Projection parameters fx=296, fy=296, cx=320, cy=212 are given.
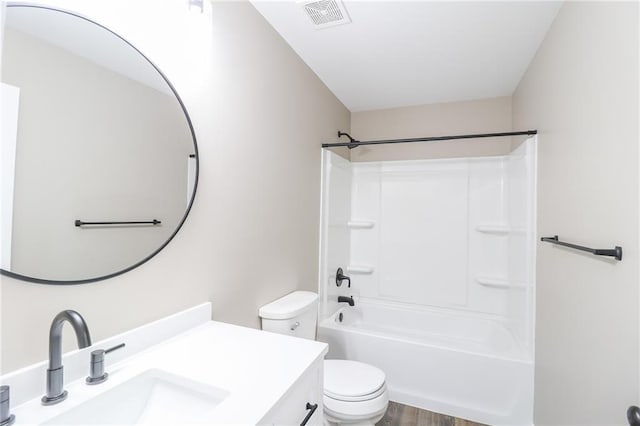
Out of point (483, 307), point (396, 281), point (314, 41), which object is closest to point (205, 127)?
point (314, 41)

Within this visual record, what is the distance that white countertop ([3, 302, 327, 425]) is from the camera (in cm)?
71

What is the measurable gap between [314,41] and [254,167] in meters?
0.97

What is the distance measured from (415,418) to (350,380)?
0.79 metres

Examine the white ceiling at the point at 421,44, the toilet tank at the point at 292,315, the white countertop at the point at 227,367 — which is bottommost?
the toilet tank at the point at 292,315

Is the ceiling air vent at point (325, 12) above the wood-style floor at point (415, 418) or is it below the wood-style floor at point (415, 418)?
above

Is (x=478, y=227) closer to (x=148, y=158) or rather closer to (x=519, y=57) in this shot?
(x=519, y=57)

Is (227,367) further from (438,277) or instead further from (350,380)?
(438,277)

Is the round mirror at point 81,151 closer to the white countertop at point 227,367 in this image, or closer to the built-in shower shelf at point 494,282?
the white countertop at point 227,367

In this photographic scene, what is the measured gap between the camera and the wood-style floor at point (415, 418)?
78.5 inches

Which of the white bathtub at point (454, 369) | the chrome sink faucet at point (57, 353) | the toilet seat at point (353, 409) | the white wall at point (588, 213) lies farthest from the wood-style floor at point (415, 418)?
the chrome sink faucet at point (57, 353)

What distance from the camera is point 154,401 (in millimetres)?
865

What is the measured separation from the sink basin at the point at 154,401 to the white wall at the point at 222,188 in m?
0.19

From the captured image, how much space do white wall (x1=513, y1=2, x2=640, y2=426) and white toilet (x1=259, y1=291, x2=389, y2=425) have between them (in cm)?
89

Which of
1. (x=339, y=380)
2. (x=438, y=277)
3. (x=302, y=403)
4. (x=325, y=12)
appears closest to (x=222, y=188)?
(x=302, y=403)
